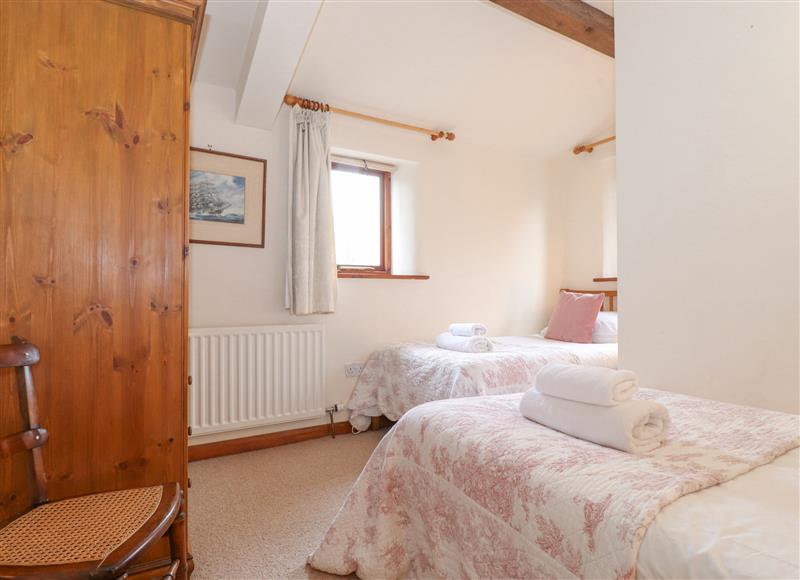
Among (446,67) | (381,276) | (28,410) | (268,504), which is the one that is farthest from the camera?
(381,276)

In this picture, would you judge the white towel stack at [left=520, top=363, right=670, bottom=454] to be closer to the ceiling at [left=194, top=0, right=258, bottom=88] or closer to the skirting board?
the skirting board

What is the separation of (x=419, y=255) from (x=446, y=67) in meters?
1.32

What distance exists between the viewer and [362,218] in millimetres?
3316

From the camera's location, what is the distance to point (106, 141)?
1.26 m

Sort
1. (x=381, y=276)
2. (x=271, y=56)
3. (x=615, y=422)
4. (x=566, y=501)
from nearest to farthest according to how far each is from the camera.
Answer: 1. (x=566, y=501)
2. (x=615, y=422)
3. (x=271, y=56)
4. (x=381, y=276)

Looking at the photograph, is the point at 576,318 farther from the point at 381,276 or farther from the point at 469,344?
the point at 381,276

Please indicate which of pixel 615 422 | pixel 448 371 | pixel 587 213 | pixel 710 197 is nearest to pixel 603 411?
pixel 615 422

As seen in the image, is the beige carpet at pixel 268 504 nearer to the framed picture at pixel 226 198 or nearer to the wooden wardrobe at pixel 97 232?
the wooden wardrobe at pixel 97 232

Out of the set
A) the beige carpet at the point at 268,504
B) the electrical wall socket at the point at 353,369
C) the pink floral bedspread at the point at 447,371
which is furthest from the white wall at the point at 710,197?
the electrical wall socket at the point at 353,369

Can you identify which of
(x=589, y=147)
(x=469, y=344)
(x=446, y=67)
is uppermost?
(x=446, y=67)

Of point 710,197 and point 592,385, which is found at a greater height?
point 710,197

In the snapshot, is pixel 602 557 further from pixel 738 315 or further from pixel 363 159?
pixel 363 159

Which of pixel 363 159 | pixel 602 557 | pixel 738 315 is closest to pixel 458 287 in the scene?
pixel 363 159

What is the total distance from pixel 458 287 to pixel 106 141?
263 centimetres
